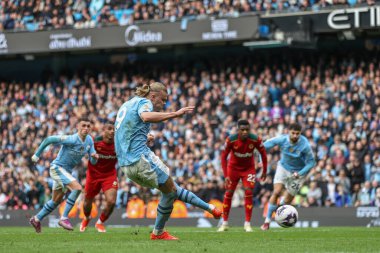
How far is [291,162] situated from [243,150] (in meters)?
1.63

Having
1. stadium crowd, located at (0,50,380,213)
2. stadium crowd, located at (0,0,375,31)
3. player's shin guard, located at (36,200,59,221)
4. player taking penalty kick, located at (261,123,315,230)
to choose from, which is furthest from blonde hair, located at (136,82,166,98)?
stadium crowd, located at (0,0,375,31)

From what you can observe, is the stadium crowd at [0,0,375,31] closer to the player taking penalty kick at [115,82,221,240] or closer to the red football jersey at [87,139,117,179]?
the red football jersey at [87,139,117,179]

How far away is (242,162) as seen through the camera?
19266 mm

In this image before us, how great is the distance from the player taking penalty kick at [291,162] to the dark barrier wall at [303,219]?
4.13 m

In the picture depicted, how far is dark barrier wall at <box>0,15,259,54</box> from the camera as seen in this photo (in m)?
31.8

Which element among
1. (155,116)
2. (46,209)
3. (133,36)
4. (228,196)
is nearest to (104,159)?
(46,209)

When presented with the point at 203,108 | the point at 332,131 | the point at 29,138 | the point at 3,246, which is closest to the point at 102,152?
the point at 3,246

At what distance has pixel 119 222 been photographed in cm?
2733

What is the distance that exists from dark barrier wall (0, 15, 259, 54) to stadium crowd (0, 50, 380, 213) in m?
1.65

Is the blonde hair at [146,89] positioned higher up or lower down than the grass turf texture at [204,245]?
higher up

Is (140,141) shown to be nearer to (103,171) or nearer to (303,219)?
(103,171)

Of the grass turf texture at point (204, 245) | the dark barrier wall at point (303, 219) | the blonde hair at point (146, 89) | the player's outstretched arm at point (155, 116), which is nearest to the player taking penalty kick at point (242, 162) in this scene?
the grass turf texture at point (204, 245)

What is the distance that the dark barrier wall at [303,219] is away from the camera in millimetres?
23906

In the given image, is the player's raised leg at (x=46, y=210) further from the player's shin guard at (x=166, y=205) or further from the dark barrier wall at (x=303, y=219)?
the dark barrier wall at (x=303, y=219)
